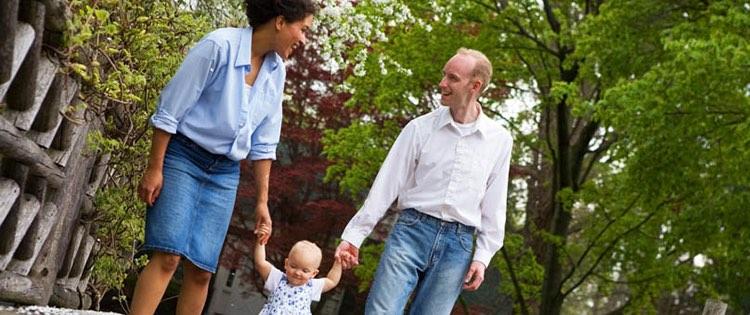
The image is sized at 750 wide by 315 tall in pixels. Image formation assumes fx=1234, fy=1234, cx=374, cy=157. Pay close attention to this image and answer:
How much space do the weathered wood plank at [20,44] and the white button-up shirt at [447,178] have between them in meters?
1.62

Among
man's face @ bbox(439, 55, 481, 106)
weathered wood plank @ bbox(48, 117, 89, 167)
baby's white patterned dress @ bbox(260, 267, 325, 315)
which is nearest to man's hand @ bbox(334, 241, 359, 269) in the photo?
man's face @ bbox(439, 55, 481, 106)

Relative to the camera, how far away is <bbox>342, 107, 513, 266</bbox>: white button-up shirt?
17.8 ft

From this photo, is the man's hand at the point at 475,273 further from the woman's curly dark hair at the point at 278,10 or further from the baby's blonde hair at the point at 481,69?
the woman's curly dark hair at the point at 278,10

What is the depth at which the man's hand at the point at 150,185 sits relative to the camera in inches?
181

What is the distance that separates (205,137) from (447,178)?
119 cm

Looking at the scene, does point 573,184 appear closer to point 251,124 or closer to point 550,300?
point 550,300

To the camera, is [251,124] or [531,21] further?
[531,21]

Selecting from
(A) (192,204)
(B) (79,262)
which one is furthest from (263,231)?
(B) (79,262)

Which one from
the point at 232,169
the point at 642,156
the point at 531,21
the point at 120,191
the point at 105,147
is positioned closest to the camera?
the point at 232,169

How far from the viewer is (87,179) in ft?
25.3

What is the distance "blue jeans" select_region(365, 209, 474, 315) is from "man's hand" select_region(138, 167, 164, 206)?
117 centimetres

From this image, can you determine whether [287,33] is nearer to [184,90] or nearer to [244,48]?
[244,48]

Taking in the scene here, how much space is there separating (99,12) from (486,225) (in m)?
1.95

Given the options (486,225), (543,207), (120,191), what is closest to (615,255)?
(543,207)
